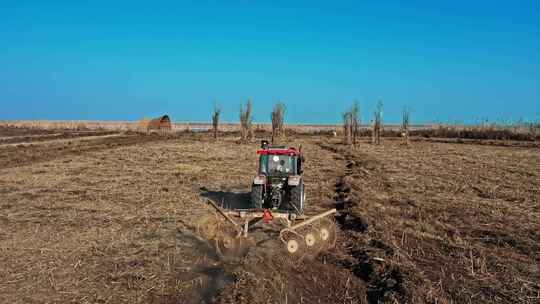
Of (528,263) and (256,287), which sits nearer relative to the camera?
(256,287)

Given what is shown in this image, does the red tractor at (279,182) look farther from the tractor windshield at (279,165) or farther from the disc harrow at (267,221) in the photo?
the disc harrow at (267,221)

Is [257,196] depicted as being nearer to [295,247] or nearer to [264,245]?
[264,245]

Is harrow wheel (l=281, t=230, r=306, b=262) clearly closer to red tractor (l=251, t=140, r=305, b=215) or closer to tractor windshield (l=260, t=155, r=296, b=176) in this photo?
red tractor (l=251, t=140, r=305, b=215)

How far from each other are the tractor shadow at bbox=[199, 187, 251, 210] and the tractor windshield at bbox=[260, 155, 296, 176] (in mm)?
1982

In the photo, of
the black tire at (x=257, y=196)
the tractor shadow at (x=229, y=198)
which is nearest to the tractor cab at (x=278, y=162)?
the black tire at (x=257, y=196)

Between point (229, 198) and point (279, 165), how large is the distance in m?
3.58

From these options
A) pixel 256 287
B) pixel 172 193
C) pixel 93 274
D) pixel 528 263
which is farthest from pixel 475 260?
pixel 172 193

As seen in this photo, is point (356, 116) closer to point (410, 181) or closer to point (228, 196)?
point (410, 181)

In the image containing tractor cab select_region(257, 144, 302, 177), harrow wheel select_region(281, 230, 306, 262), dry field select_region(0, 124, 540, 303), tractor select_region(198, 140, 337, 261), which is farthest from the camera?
tractor cab select_region(257, 144, 302, 177)

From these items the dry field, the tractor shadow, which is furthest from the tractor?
the tractor shadow

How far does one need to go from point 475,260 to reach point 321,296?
2.89m

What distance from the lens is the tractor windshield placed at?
394 inches

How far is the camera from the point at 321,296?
6.03 meters

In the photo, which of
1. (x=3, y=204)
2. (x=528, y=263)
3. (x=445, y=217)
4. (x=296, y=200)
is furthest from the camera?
(x=3, y=204)
